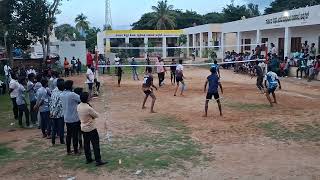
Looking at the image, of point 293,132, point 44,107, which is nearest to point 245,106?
point 293,132

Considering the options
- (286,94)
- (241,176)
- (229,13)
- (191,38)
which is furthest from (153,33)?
(241,176)

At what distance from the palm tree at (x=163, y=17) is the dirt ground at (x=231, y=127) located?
146ft

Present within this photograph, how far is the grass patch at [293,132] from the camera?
9.98m

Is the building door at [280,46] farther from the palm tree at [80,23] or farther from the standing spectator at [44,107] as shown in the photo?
the palm tree at [80,23]

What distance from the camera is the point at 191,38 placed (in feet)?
181

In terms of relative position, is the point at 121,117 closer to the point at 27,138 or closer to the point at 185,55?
the point at 27,138

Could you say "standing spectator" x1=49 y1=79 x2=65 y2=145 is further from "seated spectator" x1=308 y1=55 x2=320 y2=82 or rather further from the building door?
the building door

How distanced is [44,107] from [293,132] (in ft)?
20.7

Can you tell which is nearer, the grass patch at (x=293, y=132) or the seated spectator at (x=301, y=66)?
the grass patch at (x=293, y=132)

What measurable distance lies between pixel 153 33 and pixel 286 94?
93.6 feet

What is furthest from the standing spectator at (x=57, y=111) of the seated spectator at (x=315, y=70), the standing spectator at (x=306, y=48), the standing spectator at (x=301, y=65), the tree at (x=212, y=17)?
the tree at (x=212, y=17)

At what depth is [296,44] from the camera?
28.8 meters

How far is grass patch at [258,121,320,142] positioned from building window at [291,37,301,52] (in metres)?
18.2

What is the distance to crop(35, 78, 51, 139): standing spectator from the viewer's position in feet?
33.3
